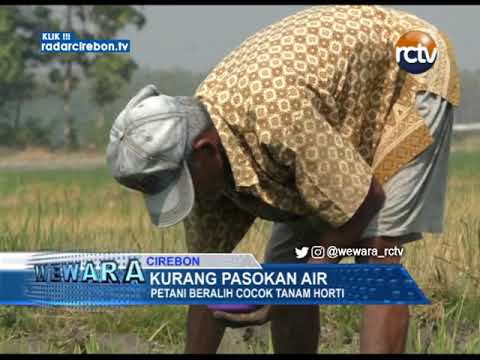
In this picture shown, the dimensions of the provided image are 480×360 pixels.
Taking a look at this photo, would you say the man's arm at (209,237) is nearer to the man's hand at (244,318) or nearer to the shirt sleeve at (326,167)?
the man's hand at (244,318)

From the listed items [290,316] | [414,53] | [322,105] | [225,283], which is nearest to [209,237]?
[225,283]

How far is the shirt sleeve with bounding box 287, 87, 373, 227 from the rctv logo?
31cm

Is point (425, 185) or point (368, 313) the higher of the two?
point (425, 185)

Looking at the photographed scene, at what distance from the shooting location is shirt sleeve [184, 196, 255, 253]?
3479 millimetres

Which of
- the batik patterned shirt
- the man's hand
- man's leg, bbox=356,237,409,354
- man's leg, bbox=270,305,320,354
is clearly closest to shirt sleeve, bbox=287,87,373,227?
the batik patterned shirt

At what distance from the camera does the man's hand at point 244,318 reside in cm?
330

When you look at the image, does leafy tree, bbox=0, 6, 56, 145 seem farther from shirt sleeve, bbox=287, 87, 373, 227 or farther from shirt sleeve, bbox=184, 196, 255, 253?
shirt sleeve, bbox=287, 87, 373, 227

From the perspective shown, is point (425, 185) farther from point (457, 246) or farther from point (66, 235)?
point (66, 235)

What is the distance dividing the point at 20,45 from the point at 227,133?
116 centimetres

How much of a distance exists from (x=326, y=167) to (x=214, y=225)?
0.55m

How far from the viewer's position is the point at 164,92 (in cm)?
343

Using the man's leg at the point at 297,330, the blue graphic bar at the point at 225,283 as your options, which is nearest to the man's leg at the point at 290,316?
the man's leg at the point at 297,330

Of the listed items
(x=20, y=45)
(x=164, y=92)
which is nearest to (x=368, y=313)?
(x=164, y=92)

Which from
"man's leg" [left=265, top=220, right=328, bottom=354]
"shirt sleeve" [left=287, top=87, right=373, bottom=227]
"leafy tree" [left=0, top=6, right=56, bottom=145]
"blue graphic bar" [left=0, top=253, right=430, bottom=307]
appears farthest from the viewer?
"leafy tree" [left=0, top=6, right=56, bottom=145]
